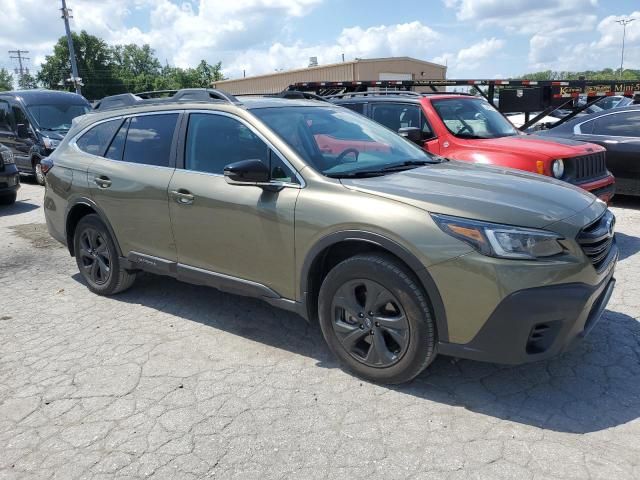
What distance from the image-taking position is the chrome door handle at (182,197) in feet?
13.2

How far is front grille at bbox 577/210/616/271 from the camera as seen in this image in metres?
3.06

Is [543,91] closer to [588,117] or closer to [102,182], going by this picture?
[588,117]

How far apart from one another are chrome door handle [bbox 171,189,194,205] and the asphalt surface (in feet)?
3.37

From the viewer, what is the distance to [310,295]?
3574 millimetres

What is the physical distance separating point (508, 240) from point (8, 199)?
9.95 metres

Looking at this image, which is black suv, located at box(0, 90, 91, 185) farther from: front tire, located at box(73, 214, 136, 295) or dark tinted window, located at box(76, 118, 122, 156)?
front tire, located at box(73, 214, 136, 295)

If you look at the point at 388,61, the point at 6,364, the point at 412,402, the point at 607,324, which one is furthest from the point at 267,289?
the point at 388,61

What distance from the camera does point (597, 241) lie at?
3.13 meters

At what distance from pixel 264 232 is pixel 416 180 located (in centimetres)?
105

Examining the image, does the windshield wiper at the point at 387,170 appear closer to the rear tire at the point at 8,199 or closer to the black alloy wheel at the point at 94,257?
the black alloy wheel at the point at 94,257

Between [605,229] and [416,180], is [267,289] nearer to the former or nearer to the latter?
[416,180]

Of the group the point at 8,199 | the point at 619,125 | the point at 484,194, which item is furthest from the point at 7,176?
the point at 619,125

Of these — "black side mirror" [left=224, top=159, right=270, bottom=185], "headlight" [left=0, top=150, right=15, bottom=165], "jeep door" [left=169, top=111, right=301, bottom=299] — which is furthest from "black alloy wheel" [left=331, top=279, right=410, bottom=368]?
"headlight" [left=0, top=150, right=15, bottom=165]

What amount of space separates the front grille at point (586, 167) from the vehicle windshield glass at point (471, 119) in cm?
109
